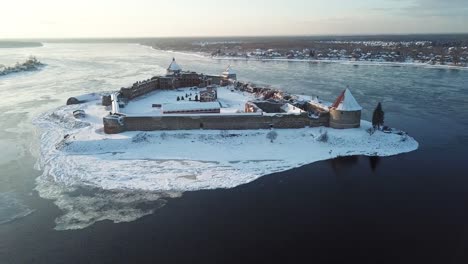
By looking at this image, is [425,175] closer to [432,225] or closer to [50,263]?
[432,225]

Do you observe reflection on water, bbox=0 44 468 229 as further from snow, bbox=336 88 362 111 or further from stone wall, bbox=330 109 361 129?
snow, bbox=336 88 362 111

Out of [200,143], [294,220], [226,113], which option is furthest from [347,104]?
[294,220]

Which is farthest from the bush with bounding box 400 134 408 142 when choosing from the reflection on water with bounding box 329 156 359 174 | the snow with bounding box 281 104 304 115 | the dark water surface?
the snow with bounding box 281 104 304 115

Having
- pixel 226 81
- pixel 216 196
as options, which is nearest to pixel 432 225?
pixel 216 196

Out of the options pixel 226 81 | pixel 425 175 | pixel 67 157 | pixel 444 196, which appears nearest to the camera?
pixel 444 196

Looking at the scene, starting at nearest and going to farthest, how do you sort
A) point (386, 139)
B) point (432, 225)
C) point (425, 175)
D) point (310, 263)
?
point (310, 263)
point (432, 225)
point (425, 175)
point (386, 139)
